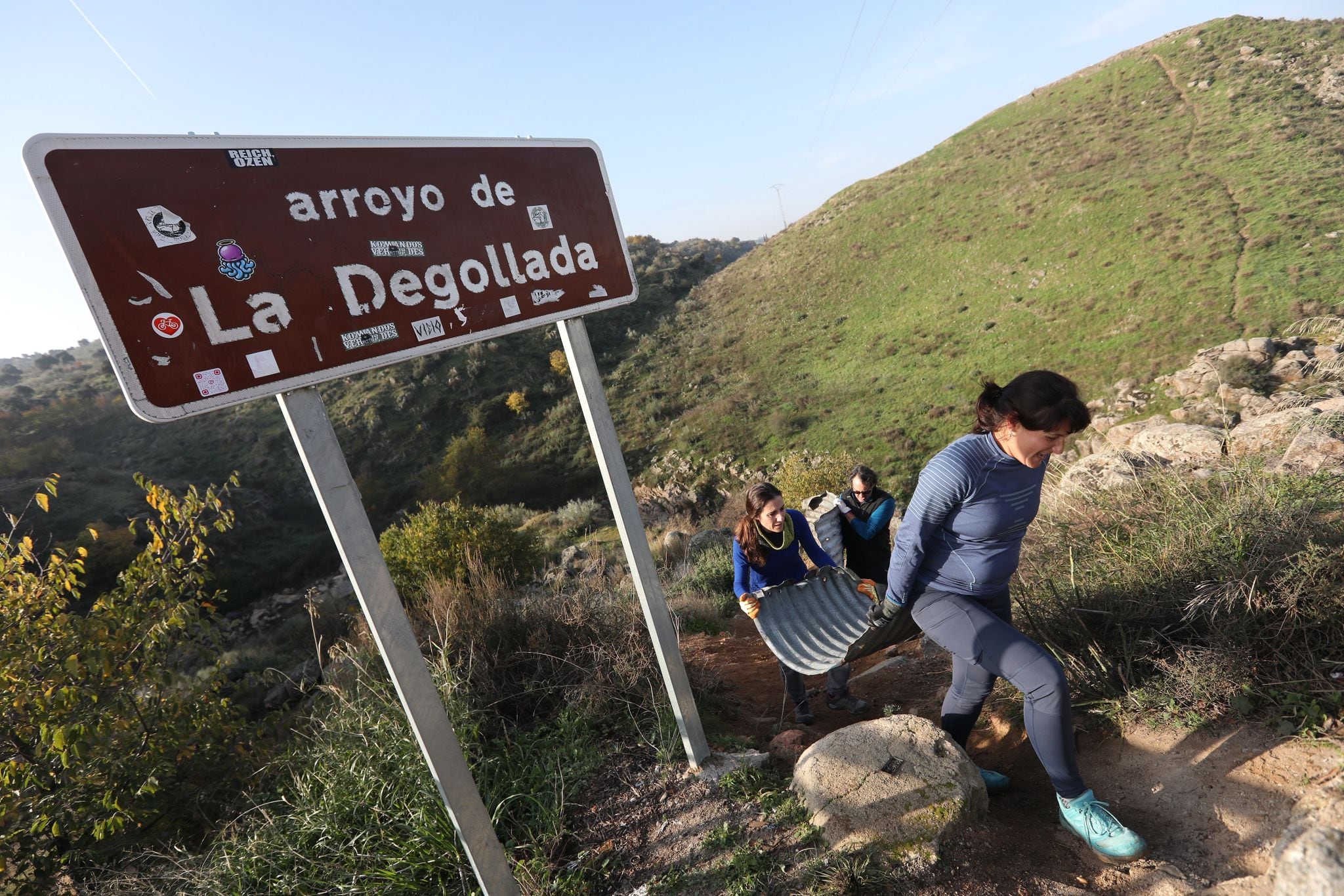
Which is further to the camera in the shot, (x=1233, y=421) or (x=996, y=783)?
(x=1233, y=421)

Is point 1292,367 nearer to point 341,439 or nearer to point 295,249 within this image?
point 295,249

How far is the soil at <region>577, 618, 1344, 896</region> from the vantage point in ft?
6.43

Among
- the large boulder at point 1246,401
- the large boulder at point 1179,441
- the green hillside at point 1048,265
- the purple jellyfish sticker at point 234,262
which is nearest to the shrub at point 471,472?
the green hillside at point 1048,265

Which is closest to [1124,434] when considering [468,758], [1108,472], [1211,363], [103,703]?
[1211,363]

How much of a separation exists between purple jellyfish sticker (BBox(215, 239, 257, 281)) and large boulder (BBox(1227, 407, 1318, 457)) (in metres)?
6.18

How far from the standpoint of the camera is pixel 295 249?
1668 millimetres

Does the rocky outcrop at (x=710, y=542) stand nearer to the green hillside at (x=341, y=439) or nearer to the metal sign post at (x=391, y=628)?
the metal sign post at (x=391, y=628)

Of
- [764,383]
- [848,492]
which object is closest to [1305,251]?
[764,383]

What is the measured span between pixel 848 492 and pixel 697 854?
2805 mm

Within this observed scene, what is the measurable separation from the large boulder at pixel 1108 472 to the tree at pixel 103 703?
5344mm

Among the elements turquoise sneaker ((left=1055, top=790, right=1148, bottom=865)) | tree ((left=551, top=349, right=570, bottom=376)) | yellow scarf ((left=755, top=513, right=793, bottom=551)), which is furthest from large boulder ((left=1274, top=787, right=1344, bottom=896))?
tree ((left=551, top=349, right=570, bottom=376))

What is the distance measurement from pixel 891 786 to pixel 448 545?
8180mm

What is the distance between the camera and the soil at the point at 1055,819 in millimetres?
1960

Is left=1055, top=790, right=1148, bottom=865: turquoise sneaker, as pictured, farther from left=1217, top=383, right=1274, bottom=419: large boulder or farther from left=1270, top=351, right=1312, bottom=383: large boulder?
left=1270, top=351, right=1312, bottom=383: large boulder
